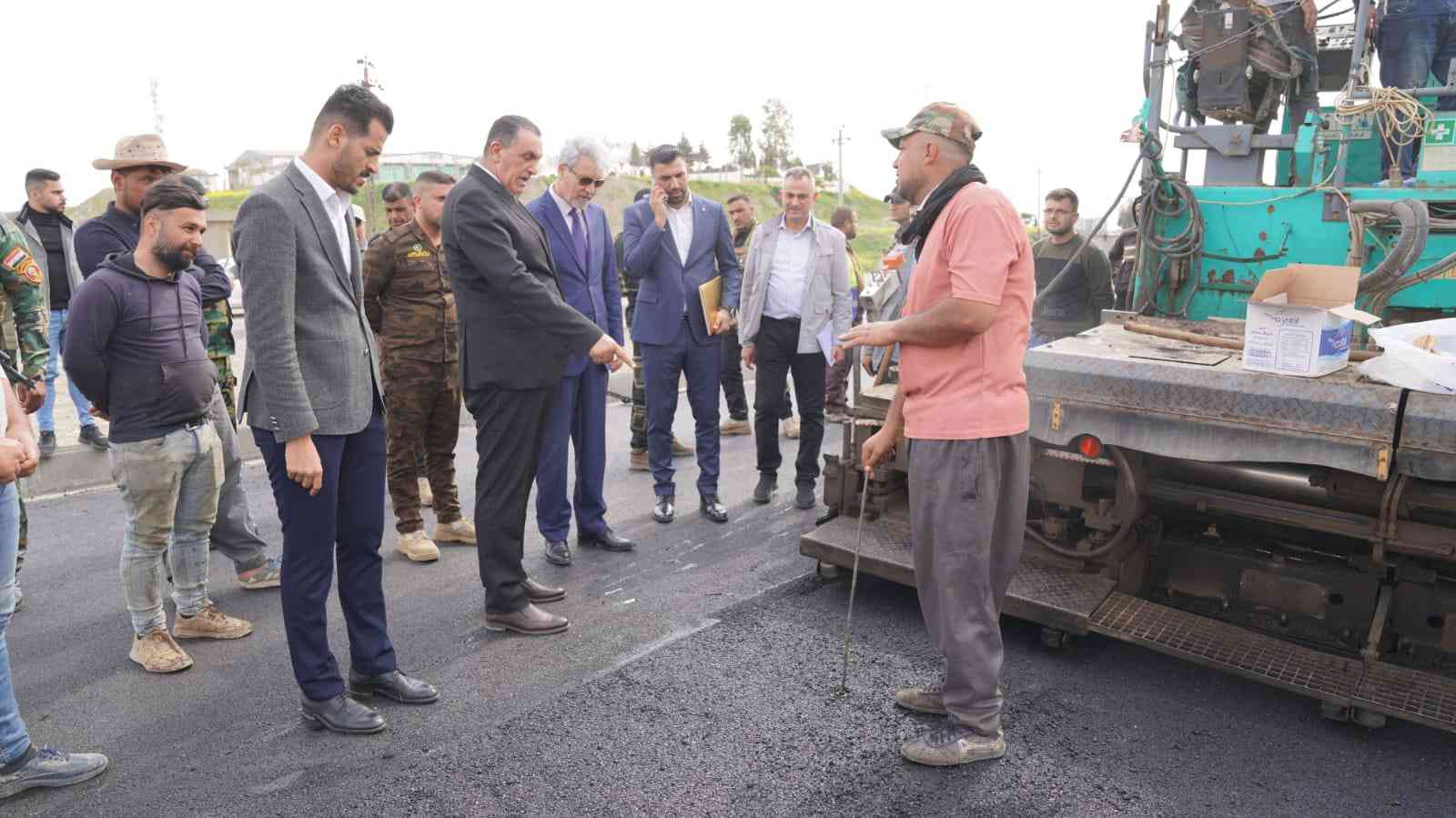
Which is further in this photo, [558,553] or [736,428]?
[736,428]

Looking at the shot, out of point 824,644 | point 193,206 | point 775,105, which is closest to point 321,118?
point 193,206

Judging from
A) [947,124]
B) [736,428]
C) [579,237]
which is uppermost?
[947,124]

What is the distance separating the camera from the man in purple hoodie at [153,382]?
365 cm

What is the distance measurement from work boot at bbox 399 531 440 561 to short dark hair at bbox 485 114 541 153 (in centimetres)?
227

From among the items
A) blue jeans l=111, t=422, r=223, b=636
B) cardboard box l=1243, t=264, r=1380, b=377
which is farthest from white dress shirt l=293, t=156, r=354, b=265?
cardboard box l=1243, t=264, r=1380, b=377

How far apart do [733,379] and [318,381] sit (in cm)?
534

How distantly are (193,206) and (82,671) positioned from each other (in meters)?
1.95

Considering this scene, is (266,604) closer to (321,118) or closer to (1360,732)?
(321,118)

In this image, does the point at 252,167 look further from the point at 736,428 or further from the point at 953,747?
the point at 953,747

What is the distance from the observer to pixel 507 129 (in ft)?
13.4

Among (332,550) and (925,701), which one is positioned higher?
(332,550)

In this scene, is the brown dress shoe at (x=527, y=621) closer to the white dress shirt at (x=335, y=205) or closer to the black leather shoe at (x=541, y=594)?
the black leather shoe at (x=541, y=594)

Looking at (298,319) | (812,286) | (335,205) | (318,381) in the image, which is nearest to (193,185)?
(335,205)

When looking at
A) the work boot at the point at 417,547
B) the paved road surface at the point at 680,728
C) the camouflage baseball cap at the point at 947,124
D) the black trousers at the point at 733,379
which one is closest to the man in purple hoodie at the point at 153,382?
the paved road surface at the point at 680,728
